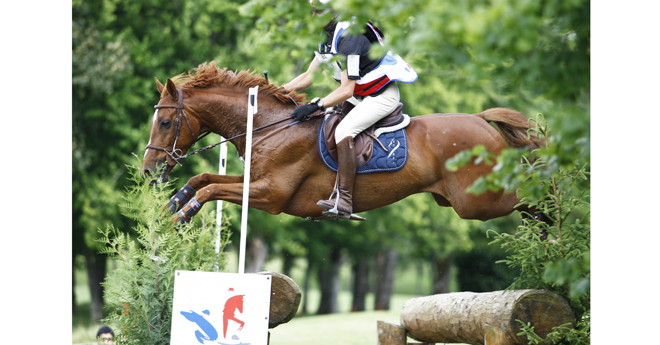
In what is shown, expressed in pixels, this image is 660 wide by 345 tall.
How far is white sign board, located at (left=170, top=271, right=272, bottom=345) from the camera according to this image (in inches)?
154

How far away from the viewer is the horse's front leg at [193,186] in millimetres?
4801

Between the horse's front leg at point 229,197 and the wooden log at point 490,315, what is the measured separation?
5.76 feet

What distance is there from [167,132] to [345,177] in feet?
5.07

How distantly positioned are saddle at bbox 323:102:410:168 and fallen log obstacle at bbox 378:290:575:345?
4.91 feet

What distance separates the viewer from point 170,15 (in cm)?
1259

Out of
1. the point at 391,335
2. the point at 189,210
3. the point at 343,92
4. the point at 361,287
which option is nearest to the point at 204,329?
the point at 189,210

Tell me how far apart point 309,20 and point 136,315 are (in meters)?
2.78

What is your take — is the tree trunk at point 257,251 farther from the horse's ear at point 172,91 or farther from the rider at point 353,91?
the rider at point 353,91

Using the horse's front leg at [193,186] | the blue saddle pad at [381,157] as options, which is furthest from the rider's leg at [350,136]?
the horse's front leg at [193,186]

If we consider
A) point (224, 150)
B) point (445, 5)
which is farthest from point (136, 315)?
point (445, 5)

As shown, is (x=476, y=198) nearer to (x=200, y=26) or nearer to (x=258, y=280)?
(x=258, y=280)

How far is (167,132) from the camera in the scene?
4832 millimetres

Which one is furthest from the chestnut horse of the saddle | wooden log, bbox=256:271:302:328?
wooden log, bbox=256:271:302:328

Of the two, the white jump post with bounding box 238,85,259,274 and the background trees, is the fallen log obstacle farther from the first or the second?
the background trees
